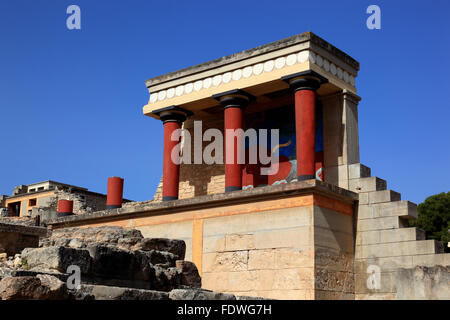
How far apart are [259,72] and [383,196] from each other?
468 cm

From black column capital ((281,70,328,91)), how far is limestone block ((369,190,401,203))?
3055 mm

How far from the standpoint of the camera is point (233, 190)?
15.0 meters

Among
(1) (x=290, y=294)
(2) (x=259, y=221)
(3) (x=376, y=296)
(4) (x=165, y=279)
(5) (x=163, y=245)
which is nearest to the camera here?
(4) (x=165, y=279)

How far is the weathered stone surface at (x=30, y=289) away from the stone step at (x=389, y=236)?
9847 mm

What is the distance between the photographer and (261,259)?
13.0 m

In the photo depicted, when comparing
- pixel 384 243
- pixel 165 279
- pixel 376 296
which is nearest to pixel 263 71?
pixel 384 243

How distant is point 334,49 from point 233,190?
4.65 m

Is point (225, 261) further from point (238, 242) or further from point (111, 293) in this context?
point (111, 293)

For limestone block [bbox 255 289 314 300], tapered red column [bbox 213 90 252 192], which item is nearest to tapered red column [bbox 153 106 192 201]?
tapered red column [bbox 213 90 252 192]

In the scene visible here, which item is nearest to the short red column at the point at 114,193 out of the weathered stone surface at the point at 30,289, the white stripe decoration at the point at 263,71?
the white stripe decoration at the point at 263,71

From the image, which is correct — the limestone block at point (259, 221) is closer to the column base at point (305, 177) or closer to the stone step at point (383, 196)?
the column base at point (305, 177)

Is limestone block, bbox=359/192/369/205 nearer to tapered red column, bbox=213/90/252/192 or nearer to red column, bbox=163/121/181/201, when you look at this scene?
tapered red column, bbox=213/90/252/192
